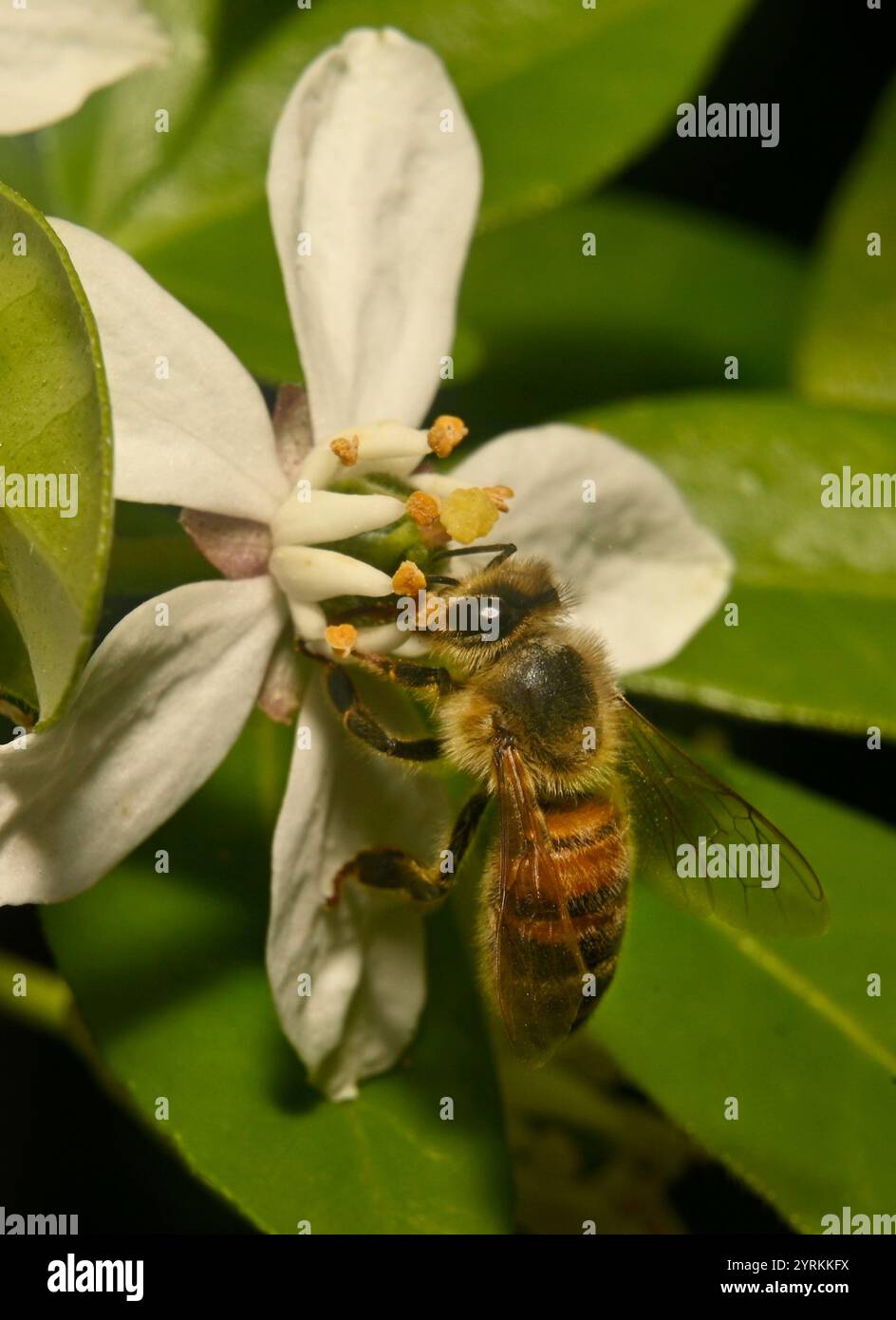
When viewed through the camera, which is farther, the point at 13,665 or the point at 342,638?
the point at 342,638

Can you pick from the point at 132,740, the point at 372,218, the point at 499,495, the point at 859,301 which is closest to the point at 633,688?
the point at 499,495

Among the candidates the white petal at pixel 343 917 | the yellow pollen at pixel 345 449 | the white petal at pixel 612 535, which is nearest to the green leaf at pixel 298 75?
the white petal at pixel 612 535

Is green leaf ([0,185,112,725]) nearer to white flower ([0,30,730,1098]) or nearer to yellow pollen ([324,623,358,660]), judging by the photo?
white flower ([0,30,730,1098])

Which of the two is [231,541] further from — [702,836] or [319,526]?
[702,836]

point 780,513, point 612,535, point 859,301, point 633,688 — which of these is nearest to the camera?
point 612,535

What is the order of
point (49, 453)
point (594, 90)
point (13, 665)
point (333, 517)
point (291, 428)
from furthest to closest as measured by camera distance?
point (594, 90) < point (291, 428) < point (333, 517) < point (13, 665) < point (49, 453)

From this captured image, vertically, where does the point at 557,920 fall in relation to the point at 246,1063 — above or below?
above
